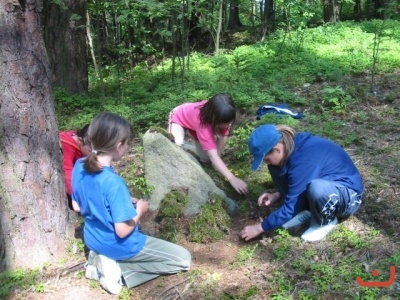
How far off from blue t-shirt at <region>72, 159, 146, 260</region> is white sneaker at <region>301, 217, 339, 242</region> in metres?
1.42

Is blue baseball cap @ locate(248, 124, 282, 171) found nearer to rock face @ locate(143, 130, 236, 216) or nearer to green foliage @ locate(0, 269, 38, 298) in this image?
rock face @ locate(143, 130, 236, 216)

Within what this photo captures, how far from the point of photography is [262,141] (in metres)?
3.48

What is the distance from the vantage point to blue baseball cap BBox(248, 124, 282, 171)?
3467mm

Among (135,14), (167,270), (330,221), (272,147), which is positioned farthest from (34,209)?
(135,14)

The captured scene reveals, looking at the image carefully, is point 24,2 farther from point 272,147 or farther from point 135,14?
point 135,14

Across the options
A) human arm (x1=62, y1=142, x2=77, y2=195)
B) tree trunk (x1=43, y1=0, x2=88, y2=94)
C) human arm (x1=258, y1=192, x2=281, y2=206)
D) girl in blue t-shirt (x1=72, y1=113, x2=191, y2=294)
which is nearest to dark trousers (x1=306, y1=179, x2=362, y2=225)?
human arm (x1=258, y1=192, x2=281, y2=206)

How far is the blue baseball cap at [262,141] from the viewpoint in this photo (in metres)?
3.47

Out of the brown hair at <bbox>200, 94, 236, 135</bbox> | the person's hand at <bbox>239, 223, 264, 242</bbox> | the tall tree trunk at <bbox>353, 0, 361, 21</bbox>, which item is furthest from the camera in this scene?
the tall tree trunk at <bbox>353, 0, 361, 21</bbox>

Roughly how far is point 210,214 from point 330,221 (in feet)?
3.79

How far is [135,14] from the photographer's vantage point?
741cm

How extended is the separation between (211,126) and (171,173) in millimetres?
688

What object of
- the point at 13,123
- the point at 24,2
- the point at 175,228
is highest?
the point at 24,2

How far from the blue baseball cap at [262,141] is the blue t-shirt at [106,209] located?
115 centimetres

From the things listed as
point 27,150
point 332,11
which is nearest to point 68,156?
point 27,150
